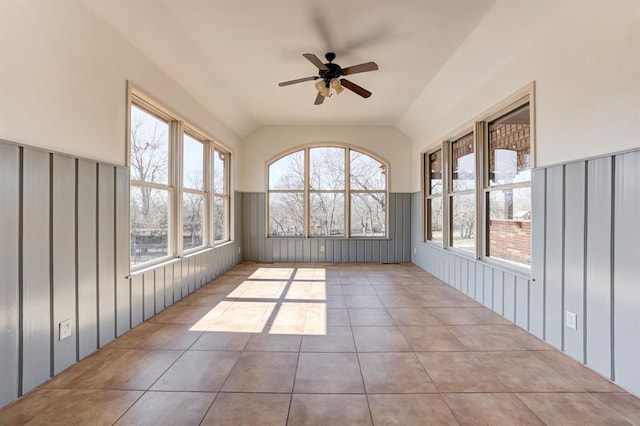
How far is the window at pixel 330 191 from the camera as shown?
648cm

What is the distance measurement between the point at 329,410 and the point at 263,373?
1.97ft

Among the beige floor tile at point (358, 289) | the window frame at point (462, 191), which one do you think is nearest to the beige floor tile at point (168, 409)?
the beige floor tile at point (358, 289)

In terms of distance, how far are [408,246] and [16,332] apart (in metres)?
5.99

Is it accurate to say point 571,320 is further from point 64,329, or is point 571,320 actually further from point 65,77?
point 65,77

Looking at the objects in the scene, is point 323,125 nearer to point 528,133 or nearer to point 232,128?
point 232,128

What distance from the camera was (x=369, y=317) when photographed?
10.6ft

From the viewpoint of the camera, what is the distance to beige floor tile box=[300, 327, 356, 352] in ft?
8.16

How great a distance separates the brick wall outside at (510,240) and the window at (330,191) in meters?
2.99

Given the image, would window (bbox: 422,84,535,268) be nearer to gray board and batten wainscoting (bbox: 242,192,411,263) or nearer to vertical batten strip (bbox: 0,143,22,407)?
gray board and batten wainscoting (bbox: 242,192,411,263)

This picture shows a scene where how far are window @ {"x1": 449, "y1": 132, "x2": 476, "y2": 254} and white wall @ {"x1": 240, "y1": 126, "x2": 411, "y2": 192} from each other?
5.28ft

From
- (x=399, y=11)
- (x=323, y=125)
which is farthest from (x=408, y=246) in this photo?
(x=399, y=11)

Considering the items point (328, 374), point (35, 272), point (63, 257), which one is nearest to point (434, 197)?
point (328, 374)

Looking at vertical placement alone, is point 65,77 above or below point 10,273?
above

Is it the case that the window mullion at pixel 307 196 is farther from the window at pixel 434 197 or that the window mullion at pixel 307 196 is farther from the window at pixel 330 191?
the window at pixel 434 197
